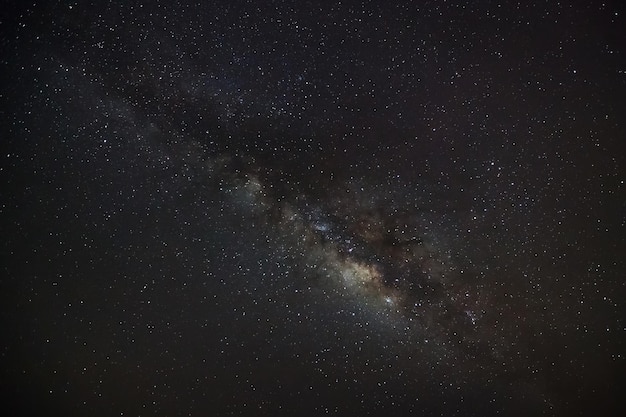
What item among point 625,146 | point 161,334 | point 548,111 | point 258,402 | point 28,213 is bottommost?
point 258,402

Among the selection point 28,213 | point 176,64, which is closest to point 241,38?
point 176,64

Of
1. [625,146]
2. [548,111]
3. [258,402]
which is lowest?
[258,402]

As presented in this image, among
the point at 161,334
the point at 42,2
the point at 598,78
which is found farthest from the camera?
the point at 161,334

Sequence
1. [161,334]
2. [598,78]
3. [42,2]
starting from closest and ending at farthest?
1. [42,2]
2. [598,78]
3. [161,334]

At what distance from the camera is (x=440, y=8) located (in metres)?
2.37

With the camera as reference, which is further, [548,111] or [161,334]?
[161,334]

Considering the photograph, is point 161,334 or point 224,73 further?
point 161,334

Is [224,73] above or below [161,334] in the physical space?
above

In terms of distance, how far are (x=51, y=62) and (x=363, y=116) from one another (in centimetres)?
180

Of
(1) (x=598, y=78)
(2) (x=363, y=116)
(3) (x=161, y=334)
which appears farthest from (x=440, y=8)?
(3) (x=161, y=334)

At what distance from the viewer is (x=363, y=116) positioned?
97.8 inches

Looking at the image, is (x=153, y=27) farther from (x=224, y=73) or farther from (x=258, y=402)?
(x=258, y=402)

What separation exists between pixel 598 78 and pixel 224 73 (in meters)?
2.17

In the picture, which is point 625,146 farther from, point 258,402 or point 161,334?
point 161,334
